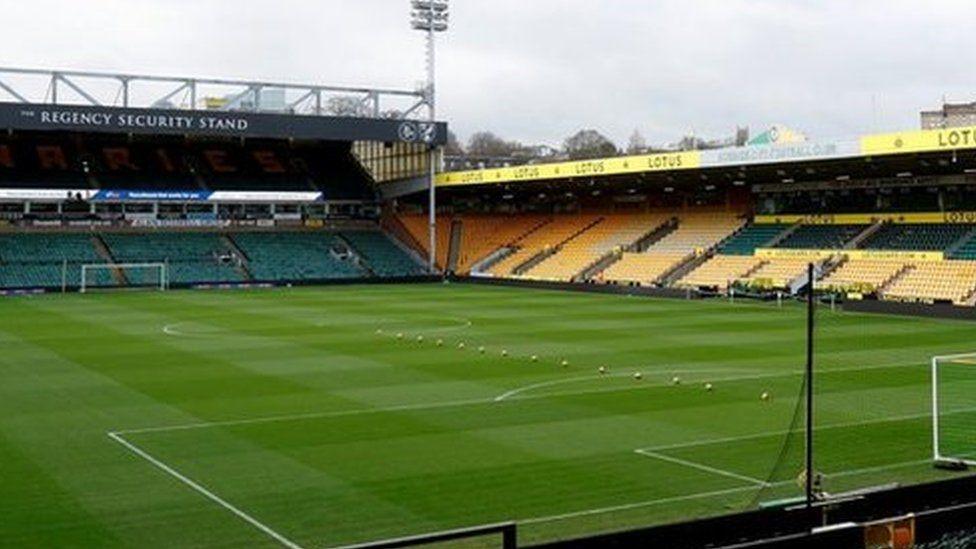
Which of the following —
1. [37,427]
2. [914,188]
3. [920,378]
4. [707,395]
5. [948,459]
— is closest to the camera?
[948,459]

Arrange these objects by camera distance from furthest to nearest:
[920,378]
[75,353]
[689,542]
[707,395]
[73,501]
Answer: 1. [75,353]
2. [920,378]
3. [707,395]
4. [73,501]
5. [689,542]

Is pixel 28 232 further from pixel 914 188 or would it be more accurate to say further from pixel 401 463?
pixel 401 463

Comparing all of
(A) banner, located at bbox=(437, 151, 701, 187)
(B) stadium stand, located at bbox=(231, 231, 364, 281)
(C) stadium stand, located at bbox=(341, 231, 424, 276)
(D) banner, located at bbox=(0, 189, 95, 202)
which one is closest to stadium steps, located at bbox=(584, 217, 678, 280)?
(A) banner, located at bbox=(437, 151, 701, 187)

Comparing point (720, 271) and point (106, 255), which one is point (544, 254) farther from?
point (106, 255)

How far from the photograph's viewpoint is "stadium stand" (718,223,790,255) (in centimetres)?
5444

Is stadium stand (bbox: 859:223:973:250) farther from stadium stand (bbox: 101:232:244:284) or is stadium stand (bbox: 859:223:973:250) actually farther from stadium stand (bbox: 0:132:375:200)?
stadium stand (bbox: 0:132:375:200)

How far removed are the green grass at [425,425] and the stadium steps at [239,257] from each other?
1026 inches

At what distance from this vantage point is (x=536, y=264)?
2517 inches

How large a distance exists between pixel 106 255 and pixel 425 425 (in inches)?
1849

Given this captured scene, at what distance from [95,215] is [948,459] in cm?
5750

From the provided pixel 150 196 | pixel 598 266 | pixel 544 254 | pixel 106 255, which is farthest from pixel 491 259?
pixel 106 255

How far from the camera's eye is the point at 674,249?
192 feet

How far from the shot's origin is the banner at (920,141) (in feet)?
124

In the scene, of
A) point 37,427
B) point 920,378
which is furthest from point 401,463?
point 920,378
